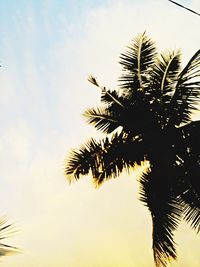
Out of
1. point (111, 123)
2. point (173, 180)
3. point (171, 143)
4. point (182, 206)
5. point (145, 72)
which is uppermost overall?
point (145, 72)

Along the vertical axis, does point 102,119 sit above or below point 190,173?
above

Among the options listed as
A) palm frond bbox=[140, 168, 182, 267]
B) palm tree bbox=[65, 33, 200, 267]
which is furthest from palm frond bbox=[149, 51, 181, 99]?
palm frond bbox=[140, 168, 182, 267]

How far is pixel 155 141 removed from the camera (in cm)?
1221

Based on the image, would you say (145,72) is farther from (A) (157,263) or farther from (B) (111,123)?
(A) (157,263)

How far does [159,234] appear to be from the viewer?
35.8 ft

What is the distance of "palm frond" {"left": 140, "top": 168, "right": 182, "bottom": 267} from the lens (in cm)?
1080

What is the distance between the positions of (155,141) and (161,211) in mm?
2354

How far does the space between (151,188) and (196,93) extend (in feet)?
11.9

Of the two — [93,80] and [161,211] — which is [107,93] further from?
[161,211]

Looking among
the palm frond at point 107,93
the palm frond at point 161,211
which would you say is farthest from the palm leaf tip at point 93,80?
the palm frond at point 161,211

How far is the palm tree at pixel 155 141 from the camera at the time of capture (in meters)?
11.2

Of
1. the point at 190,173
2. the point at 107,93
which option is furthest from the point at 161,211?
the point at 107,93

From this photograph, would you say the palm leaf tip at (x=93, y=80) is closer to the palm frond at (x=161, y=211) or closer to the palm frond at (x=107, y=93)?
the palm frond at (x=107, y=93)

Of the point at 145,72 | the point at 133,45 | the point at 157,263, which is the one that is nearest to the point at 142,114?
the point at 145,72
